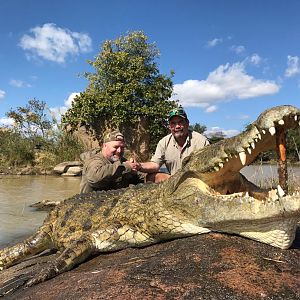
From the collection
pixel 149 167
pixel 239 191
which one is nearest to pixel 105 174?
pixel 149 167

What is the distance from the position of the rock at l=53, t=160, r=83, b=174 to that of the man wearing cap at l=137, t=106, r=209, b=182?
1903 centimetres

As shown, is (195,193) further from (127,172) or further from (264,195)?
(127,172)

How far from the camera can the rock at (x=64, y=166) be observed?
82.6 feet

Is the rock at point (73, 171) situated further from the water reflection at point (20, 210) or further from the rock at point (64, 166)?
the water reflection at point (20, 210)

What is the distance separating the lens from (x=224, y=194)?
3426mm

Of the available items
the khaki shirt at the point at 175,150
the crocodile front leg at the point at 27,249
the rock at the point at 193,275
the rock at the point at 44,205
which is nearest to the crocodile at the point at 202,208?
the rock at the point at 193,275

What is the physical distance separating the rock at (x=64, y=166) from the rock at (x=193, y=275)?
73.3 ft

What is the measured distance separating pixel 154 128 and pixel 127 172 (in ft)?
64.7

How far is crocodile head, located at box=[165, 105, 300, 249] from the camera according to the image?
2682 mm

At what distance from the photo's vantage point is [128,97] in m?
25.1

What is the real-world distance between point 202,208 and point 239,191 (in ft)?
1.61

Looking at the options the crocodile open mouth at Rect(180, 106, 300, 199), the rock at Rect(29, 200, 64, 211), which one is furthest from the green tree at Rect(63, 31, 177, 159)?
the crocodile open mouth at Rect(180, 106, 300, 199)

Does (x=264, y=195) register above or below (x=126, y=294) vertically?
above

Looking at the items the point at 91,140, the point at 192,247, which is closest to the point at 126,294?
the point at 192,247
